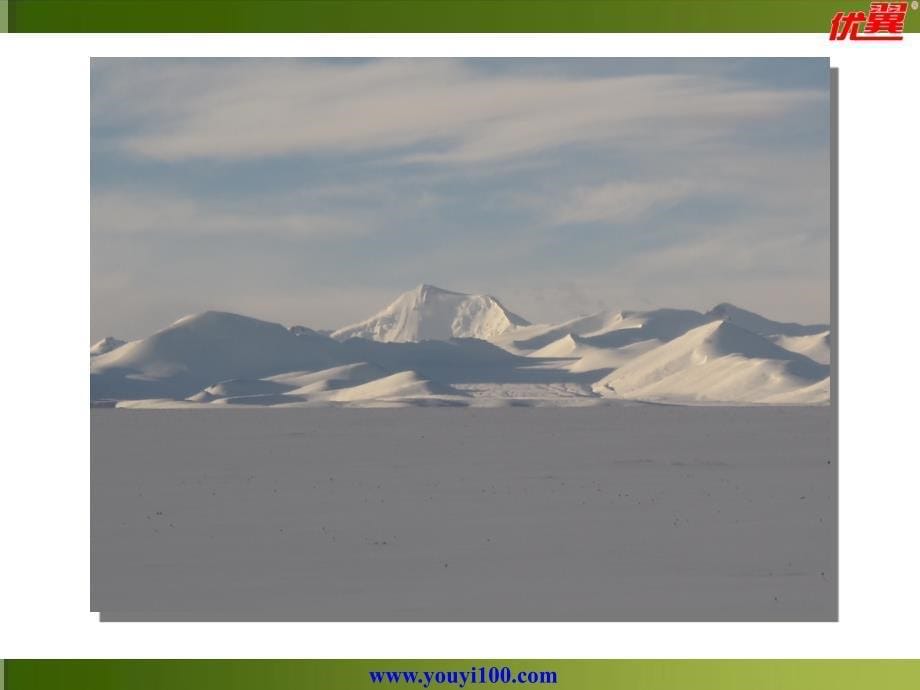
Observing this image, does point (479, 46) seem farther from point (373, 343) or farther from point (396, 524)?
point (373, 343)

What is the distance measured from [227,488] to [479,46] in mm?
17541

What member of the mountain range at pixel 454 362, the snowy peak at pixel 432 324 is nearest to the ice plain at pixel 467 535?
the mountain range at pixel 454 362

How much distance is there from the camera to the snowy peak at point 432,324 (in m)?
141

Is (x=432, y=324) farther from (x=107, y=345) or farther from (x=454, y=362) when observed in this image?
(x=107, y=345)

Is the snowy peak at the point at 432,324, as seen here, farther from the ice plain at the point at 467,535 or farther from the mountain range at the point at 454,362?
the ice plain at the point at 467,535

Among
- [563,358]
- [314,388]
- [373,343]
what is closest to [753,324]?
[563,358]

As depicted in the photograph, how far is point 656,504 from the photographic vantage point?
25.6 m
